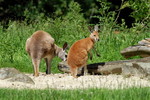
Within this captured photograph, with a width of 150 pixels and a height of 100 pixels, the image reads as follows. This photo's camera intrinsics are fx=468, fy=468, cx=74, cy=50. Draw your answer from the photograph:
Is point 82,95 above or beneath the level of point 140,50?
beneath

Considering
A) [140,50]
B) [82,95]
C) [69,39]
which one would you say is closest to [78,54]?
[140,50]

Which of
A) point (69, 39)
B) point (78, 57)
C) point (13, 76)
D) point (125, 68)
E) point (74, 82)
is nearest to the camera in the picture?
point (13, 76)

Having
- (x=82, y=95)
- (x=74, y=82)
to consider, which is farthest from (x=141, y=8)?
(x=82, y=95)

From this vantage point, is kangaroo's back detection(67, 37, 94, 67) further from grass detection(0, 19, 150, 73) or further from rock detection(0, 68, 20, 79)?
grass detection(0, 19, 150, 73)

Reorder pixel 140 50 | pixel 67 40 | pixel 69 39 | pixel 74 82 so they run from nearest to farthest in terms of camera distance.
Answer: pixel 74 82
pixel 140 50
pixel 67 40
pixel 69 39

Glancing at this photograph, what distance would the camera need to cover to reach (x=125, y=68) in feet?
37.2

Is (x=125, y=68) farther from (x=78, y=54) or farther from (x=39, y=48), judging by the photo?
(x=39, y=48)

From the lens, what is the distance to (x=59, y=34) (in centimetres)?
1677

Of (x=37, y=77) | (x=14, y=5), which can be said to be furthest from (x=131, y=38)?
(x=14, y=5)

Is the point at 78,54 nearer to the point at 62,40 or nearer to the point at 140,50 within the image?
the point at 140,50

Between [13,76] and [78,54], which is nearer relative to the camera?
[13,76]

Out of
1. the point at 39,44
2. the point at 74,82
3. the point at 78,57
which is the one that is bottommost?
the point at 74,82

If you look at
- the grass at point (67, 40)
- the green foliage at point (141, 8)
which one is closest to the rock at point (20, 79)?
the grass at point (67, 40)

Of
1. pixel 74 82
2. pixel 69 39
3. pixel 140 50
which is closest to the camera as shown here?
pixel 74 82
